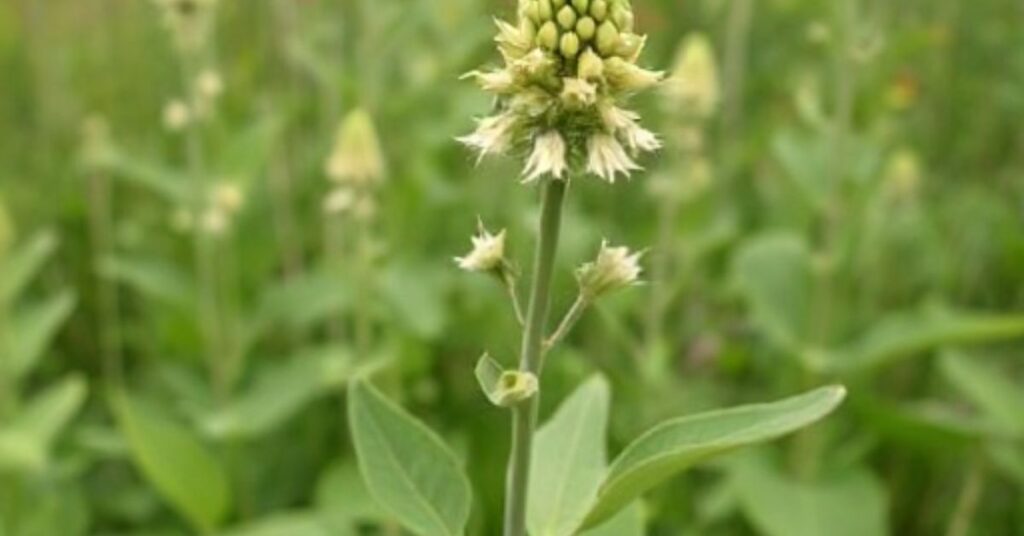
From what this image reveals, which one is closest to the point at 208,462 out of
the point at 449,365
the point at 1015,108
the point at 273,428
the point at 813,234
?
the point at 273,428

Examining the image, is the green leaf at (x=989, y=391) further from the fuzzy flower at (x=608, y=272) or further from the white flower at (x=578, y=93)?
the white flower at (x=578, y=93)

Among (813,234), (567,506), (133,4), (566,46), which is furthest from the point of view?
(133,4)

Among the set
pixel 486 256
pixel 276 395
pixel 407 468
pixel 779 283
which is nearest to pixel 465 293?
pixel 276 395

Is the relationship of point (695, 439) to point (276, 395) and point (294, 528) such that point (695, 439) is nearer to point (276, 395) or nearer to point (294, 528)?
point (294, 528)

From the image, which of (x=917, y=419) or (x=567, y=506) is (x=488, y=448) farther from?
(x=567, y=506)

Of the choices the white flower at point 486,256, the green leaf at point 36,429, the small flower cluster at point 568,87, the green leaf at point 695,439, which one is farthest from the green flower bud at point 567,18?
the green leaf at point 36,429

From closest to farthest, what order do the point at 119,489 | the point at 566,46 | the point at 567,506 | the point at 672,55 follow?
the point at 566,46, the point at 567,506, the point at 119,489, the point at 672,55
